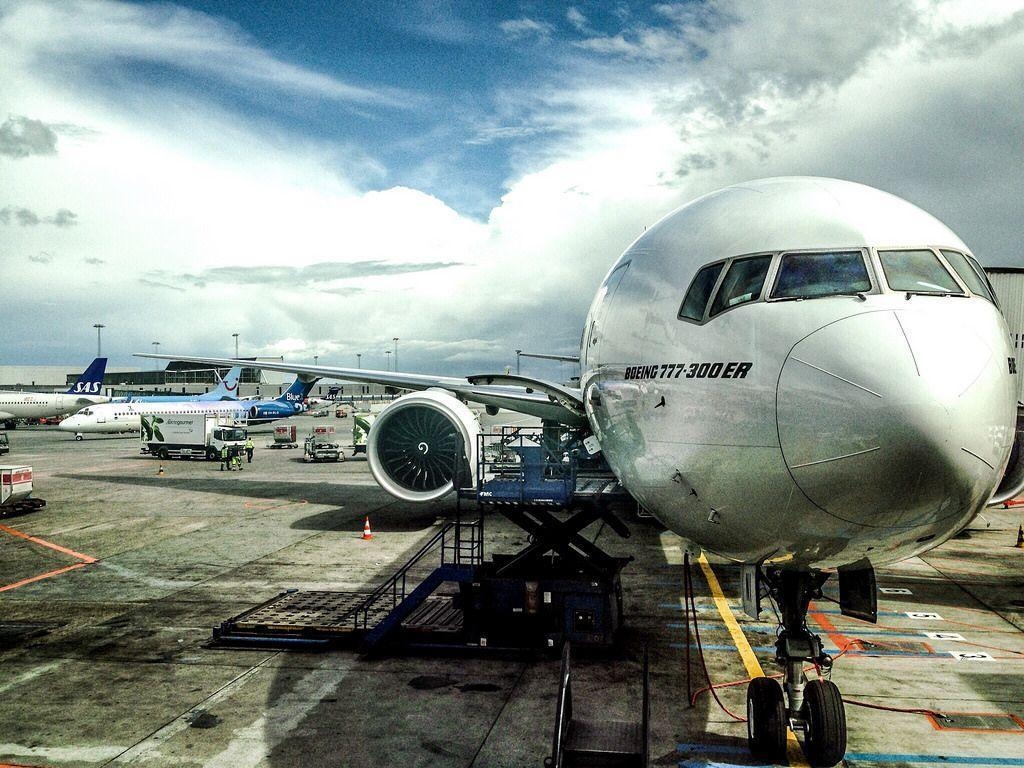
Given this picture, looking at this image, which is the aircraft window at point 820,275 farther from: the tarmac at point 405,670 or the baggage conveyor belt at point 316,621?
the baggage conveyor belt at point 316,621

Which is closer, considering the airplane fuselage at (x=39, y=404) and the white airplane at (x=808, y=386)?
the white airplane at (x=808, y=386)

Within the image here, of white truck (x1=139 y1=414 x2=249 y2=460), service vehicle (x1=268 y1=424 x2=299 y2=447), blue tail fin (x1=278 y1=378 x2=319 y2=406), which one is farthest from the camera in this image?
blue tail fin (x1=278 y1=378 x2=319 y2=406)

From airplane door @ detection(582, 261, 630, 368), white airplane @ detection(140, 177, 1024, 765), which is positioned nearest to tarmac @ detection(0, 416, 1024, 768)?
white airplane @ detection(140, 177, 1024, 765)

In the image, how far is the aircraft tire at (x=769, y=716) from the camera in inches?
303

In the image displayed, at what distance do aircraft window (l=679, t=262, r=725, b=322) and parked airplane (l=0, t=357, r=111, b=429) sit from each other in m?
72.2

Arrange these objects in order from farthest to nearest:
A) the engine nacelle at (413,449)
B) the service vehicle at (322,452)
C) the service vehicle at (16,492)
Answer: the service vehicle at (322,452) → the service vehicle at (16,492) → the engine nacelle at (413,449)

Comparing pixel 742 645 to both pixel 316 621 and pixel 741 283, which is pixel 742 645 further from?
pixel 741 283

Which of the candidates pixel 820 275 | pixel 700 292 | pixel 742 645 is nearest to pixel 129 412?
pixel 742 645

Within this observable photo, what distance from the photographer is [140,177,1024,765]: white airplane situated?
177 inches

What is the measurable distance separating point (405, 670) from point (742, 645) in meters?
5.11

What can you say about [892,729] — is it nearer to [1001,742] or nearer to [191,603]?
[1001,742]

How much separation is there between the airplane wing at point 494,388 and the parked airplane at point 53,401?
50.7 metres

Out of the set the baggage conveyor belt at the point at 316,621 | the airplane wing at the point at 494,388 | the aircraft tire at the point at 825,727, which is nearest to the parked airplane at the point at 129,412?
the airplane wing at the point at 494,388

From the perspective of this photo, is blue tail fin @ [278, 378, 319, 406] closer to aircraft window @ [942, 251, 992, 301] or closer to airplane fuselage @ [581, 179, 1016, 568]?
airplane fuselage @ [581, 179, 1016, 568]
